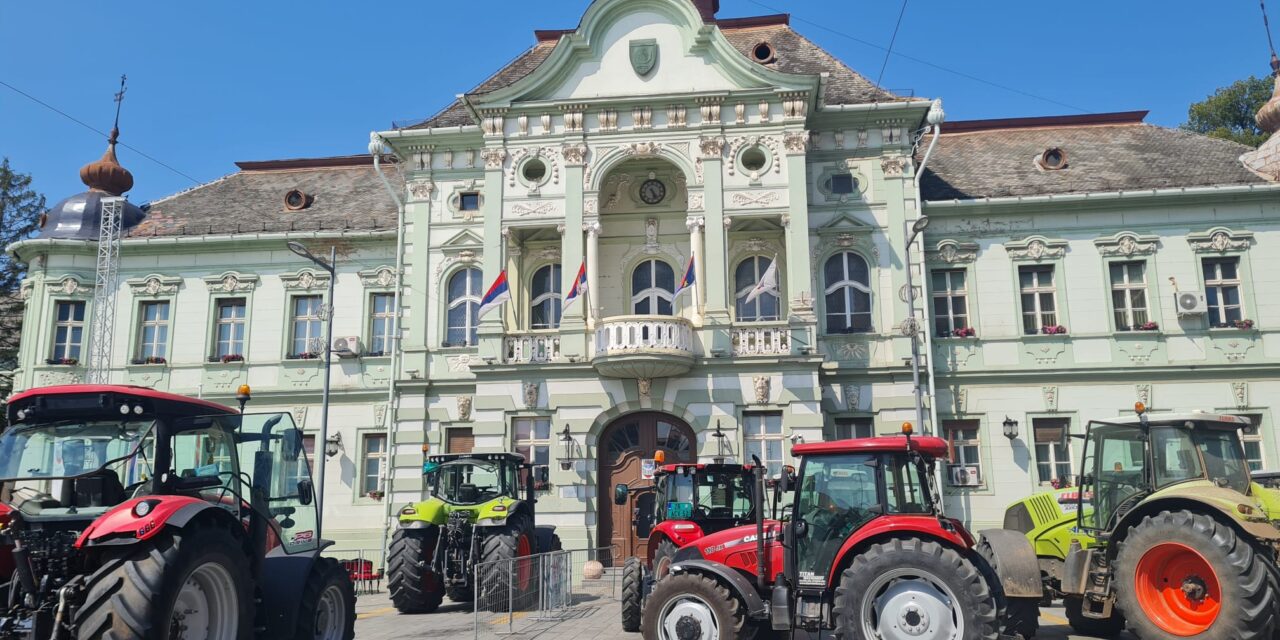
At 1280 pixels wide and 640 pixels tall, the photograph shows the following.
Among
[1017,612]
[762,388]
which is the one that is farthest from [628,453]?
[1017,612]

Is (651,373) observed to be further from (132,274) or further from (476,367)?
(132,274)

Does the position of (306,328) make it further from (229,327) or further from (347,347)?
(229,327)

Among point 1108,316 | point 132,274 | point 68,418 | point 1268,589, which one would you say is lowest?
point 1268,589

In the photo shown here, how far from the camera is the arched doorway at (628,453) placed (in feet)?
68.2

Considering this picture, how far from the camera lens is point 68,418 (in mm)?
7164

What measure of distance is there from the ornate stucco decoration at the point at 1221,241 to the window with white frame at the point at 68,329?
2924 cm

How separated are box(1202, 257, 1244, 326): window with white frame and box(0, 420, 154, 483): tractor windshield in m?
23.2

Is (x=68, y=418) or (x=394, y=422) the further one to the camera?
(x=394, y=422)

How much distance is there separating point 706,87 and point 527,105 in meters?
4.43

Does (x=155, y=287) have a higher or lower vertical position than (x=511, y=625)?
higher

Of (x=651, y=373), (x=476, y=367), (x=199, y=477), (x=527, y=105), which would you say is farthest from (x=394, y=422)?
(x=199, y=477)

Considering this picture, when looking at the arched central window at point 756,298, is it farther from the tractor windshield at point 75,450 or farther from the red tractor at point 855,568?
the tractor windshield at point 75,450

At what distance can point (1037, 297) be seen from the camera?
22.7m

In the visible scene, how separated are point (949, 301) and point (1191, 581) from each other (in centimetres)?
1427
